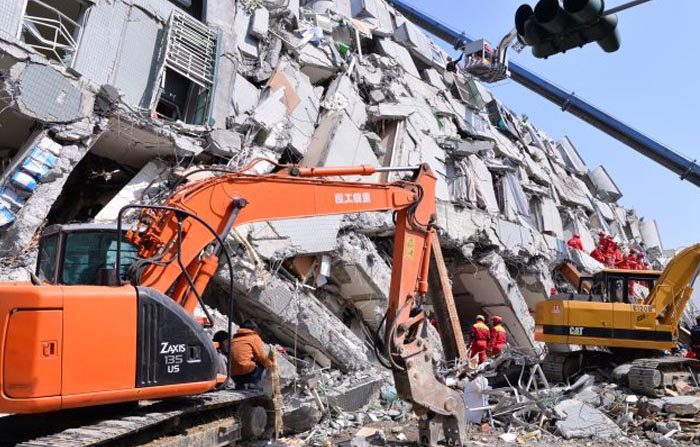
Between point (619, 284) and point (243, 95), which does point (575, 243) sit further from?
point (243, 95)

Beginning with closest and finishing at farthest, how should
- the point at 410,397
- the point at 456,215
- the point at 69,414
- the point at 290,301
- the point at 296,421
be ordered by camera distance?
the point at 69,414
the point at 410,397
the point at 296,421
the point at 290,301
the point at 456,215

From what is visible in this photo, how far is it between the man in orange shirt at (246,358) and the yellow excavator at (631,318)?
7137 mm

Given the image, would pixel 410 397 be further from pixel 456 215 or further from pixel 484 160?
pixel 484 160

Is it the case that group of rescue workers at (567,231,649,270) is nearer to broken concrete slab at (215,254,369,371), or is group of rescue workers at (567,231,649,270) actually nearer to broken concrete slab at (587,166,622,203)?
broken concrete slab at (587,166,622,203)

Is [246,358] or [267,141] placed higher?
[267,141]

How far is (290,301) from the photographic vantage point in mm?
10062

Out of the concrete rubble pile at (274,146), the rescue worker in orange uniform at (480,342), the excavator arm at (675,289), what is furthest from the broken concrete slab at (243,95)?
the excavator arm at (675,289)

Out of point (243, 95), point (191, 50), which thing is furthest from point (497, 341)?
point (191, 50)

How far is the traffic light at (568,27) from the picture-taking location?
14.7 ft

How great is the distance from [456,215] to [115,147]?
7.98 meters

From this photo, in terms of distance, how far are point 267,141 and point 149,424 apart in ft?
26.1

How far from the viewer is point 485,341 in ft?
39.7

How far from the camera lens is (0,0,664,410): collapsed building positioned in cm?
866

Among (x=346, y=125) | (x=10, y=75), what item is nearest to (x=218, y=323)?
(x=10, y=75)
